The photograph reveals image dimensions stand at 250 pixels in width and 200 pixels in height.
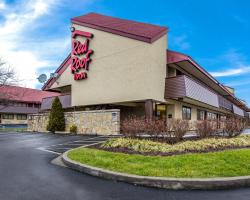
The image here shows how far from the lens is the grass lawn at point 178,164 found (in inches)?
261

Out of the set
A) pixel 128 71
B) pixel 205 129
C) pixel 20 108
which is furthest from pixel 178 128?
pixel 20 108

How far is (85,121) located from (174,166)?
15303mm

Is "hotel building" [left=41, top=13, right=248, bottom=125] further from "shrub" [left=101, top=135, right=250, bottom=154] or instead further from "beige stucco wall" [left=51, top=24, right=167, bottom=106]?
"shrub" [left=101, top=135, right=250, bottom=154]

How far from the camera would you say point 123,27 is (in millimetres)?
21734

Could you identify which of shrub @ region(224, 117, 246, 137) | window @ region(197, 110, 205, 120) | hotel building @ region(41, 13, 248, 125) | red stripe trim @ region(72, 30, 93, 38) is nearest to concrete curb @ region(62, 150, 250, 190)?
shrub @ region(224, 117, 246, 137)

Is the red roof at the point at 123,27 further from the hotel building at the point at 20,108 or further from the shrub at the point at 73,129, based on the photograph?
the hotel building at the point at 20,108

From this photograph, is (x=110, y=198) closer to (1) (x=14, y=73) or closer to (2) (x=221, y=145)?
(2) (x=221, y=145)

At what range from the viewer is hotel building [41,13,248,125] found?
19766 mm

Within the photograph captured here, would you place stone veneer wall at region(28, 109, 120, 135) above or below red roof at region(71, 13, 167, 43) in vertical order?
below

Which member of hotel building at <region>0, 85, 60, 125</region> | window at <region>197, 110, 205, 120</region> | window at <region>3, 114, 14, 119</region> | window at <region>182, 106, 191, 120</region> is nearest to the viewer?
window at <region>182, 106, 191, 120</region>

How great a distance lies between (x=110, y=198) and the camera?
5301mm

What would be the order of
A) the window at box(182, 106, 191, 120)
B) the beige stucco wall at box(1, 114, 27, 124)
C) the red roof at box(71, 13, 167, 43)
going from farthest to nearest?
the beige stucco wall at box(1, 114, 27, 124), the window at box(182, 106, 191, 120), the red roof at box(71, 13, 167, 43)

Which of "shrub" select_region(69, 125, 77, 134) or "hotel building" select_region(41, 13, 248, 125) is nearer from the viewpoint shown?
"hotel building" select_region(41, 13, 248, 125)

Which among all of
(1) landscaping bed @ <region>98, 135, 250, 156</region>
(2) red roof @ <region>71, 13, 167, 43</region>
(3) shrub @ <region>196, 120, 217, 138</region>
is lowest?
(1) landscaping bed @ <region>98, 135, 250, 156</region>
